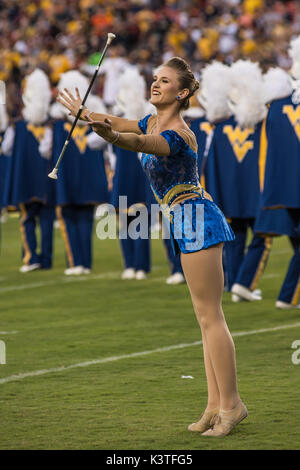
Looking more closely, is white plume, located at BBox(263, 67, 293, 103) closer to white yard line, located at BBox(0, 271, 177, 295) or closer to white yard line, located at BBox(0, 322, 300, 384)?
white yard line, located at BBox(0, 322, 300, 384)

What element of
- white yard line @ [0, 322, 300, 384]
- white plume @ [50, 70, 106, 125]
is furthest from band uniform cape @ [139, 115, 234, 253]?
white plume @ [50, 70, 106, 125]

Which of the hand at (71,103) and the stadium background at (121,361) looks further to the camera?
the stadium background at (121,361)

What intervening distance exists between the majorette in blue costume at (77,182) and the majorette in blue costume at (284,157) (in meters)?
3.33

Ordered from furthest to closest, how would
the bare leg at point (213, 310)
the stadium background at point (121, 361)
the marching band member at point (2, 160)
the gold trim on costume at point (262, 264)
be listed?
the marching band member at point (2, 160), the gold trim on costume at point (262, 264), the stadium background at point (121, 361), the bare leg at point (213, 310)

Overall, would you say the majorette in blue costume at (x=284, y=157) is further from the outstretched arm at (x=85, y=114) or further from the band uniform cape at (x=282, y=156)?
the outstretched arm at (x=85, y=114)

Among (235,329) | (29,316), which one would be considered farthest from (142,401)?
(29,316)

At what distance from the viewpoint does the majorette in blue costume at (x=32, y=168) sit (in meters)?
11.4

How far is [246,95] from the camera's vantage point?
873cm

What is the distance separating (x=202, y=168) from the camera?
9.33 metres

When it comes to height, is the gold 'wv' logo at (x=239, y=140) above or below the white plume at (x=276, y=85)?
below

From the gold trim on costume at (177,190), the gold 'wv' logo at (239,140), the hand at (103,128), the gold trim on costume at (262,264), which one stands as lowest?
the gold trim on costume at (262,264)

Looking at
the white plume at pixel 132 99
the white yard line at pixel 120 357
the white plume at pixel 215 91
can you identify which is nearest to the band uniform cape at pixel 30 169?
the white plume at pixel 132 99
